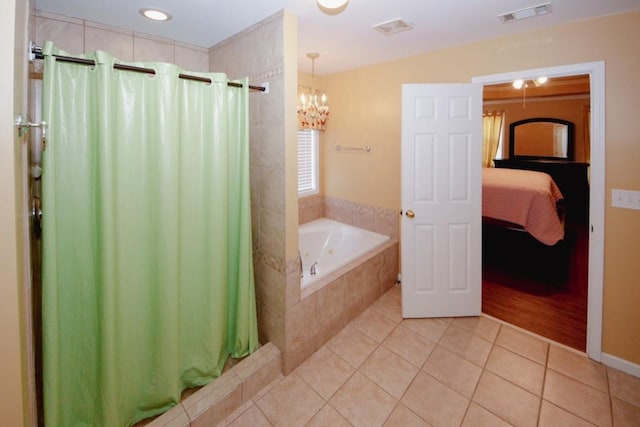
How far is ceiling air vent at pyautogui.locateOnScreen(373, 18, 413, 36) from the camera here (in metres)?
2.17

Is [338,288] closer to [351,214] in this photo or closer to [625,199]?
[351,214]

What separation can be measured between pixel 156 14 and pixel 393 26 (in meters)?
1.57

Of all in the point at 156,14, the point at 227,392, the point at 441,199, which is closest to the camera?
the point at 227,392

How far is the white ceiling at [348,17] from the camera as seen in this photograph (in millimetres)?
1853

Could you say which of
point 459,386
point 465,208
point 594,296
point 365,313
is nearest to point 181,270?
point 365,313

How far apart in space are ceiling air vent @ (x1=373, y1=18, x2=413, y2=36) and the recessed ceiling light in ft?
4.55

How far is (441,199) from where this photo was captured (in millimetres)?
2637

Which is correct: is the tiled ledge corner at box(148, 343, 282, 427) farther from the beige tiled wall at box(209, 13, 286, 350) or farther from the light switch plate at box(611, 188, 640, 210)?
the light switch plate at box(611, 188, 640, 210)

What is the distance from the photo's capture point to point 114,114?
1.54 meters

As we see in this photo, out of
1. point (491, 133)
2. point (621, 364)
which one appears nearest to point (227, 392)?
point (621, 364)

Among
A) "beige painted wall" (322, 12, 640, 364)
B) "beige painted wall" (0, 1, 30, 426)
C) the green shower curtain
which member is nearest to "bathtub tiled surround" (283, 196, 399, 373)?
the green shower curtain

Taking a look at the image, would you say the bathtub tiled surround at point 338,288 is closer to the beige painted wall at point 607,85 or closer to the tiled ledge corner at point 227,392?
the tiled ledge corner at point 227,392

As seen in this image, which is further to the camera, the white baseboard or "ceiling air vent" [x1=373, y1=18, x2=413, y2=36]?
"ceiling air vent" [x1=373, y1=18, x2=413, y2=36]

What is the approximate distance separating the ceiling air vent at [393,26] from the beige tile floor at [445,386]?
7.61 ft
